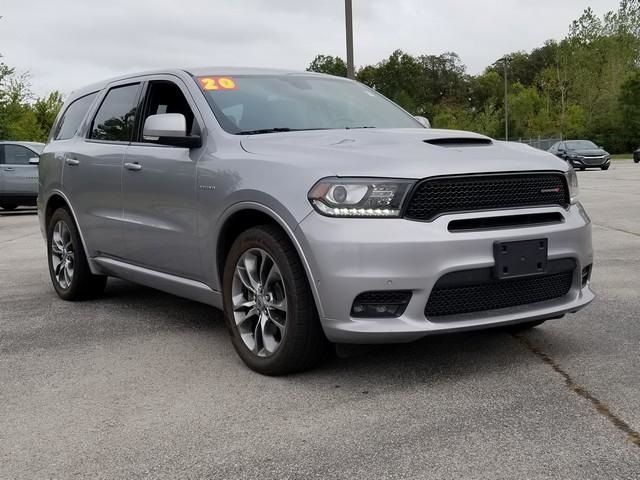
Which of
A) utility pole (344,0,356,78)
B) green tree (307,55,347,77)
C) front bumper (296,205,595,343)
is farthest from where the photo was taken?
green tree (307,55,347,77)

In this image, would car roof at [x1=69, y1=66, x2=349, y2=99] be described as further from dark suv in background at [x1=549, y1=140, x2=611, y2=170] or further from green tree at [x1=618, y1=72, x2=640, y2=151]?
green tree at [x1=618, y1=72, x2=640, y2=151]

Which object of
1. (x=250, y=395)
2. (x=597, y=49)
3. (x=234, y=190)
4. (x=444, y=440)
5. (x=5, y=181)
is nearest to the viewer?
(x=444, y=440)

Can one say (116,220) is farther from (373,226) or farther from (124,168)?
(373,226)

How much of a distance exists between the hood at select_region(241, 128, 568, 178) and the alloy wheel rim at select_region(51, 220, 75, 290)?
2617 millimetres

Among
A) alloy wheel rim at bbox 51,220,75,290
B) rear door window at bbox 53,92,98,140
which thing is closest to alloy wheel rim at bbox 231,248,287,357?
alloy wheel rim at bbox 51,220,75,290

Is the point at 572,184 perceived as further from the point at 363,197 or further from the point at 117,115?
the point at 117,115

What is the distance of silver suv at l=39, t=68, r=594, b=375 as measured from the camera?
3.60m

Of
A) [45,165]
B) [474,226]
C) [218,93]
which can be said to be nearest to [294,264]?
[474,226]

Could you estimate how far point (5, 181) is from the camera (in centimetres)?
1756

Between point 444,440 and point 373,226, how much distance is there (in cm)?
101

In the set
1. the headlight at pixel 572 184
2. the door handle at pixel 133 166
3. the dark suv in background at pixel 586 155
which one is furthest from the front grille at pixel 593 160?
the door handle at pixel 133 166

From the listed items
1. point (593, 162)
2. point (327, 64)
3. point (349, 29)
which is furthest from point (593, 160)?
point (327, 64)

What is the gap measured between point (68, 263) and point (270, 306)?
2935 mm

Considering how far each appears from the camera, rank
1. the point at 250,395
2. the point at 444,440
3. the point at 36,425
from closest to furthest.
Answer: the point at 444,440 → the point at 36,425 → the point at 250,395
